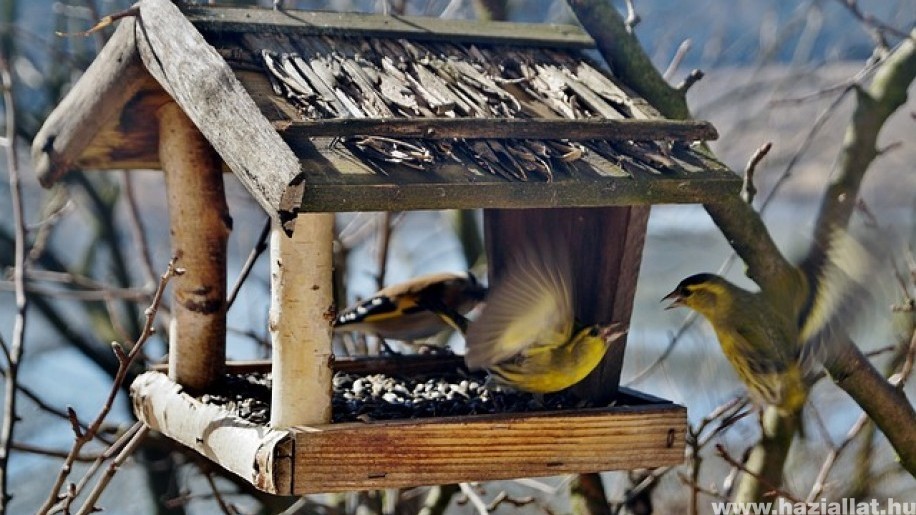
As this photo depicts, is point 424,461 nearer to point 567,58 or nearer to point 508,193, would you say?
point 508,193

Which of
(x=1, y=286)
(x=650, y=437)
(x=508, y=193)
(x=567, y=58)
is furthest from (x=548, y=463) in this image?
(x=1, y=286)

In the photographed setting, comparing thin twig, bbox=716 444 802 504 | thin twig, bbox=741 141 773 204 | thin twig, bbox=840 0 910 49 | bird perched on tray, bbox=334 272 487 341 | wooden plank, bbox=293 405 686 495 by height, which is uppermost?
thin twig, bbox=840 0 910 49

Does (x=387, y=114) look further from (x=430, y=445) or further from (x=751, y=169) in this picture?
(x=751, y=169)

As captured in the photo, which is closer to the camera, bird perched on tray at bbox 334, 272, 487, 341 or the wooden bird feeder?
the wooden bird feeder

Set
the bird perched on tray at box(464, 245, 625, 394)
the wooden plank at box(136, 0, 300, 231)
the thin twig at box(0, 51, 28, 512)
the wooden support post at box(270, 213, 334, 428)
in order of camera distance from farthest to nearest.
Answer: the thin twig at box(0, 51, 28, 512)
the bird perched on tray at box(464, 245, 625, 394)
the wooden support post at box(270, 213, 334, 428)
the wooden plank at box(136, 0, 300, 231)

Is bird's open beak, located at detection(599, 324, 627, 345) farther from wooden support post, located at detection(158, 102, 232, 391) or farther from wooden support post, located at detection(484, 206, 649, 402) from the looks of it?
wooden support post, located at detection(158, 102, 232, 391)

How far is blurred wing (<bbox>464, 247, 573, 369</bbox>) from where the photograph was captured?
10.2 feet

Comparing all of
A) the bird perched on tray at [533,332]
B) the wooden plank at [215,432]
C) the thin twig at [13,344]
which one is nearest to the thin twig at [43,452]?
the thin twig at [13,344]

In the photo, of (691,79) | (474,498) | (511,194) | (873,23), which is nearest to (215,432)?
(511,194)

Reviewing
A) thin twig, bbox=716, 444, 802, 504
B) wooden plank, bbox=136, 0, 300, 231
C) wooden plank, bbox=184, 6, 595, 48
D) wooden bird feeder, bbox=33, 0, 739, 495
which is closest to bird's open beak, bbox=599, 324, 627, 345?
wooden bird feeder, bbox=33, 0, 739, 495

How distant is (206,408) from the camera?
9.91 feet

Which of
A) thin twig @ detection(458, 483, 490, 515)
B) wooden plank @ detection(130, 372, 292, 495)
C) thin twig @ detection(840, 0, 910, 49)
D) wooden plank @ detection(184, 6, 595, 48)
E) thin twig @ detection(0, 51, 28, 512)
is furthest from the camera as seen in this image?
thin twig @ detection(458, 483, 490, 515)

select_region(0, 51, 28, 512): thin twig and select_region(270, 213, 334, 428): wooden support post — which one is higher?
select_region(0, 51, 28, 512): thin twig

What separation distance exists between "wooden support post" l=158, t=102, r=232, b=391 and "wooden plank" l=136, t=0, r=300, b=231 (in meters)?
0.33
